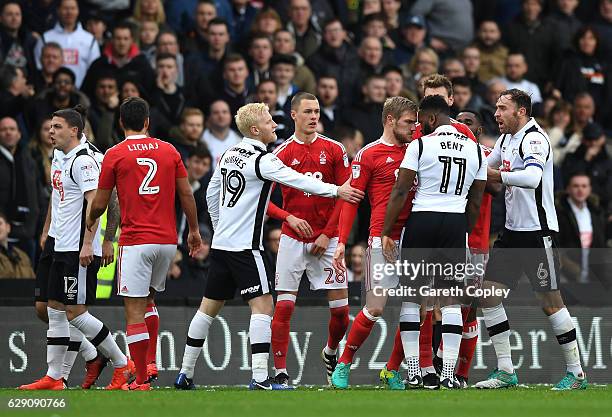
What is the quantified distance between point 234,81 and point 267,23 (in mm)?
1526

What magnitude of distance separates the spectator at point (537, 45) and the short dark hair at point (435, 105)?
934 cm

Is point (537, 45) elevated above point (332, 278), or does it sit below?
above

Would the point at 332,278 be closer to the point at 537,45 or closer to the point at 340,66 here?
the point at 340,66

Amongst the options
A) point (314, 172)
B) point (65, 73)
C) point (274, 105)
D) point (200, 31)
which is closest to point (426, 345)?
point (314, 172)

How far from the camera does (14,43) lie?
18391mm

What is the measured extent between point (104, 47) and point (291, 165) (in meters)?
6.41

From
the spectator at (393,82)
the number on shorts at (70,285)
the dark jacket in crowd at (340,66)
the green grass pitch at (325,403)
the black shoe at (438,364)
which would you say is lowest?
the green grass pitch at (325,403)

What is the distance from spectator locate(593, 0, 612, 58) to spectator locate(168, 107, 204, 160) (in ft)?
24.3

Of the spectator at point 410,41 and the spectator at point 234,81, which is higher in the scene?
the spectator at point 410,41

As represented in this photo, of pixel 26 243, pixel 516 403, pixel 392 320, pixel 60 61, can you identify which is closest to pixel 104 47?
pixel 60 61

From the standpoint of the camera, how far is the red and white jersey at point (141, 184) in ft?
41.2

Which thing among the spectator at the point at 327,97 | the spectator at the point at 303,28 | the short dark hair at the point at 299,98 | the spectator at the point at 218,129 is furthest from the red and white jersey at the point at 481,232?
the spectator at the point at 303,28

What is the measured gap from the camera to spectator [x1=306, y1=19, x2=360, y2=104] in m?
19.9

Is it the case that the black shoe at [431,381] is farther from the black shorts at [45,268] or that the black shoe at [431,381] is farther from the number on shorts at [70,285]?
the black shorts at [45,268]
